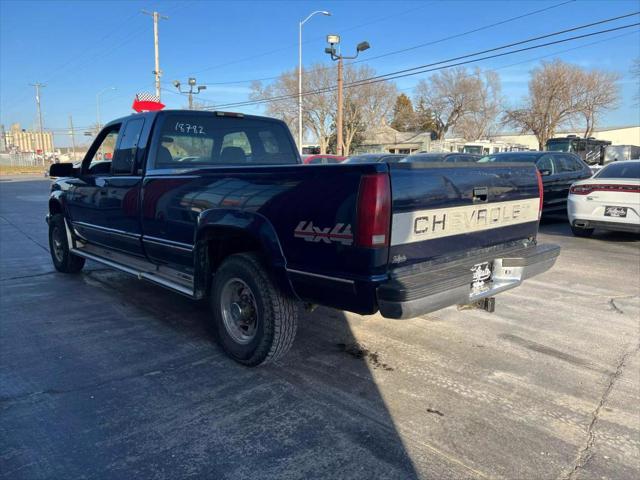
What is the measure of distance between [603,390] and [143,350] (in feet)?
11.5

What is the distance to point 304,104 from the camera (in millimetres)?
50531

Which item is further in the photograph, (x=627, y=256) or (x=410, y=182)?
(x=627, y=256)

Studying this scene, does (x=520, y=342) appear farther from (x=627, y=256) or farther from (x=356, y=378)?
(x=627, y=256)

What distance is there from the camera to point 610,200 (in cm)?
811

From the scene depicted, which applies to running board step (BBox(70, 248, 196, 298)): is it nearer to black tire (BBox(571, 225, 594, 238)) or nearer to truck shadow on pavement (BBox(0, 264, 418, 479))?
truck shadow on pavement (BBox(0, 264, 418, 479))

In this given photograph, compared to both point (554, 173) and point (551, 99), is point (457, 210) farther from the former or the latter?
point (551, 99)

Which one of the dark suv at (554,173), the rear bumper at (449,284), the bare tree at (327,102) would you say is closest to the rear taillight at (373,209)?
the rear bumper at (449,284)

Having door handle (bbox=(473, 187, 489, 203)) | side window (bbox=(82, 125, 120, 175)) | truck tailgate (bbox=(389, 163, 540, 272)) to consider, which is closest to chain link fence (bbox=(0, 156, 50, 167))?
side window (bbox=(82, 125, 120, 175))

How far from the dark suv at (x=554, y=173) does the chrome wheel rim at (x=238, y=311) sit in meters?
8.18

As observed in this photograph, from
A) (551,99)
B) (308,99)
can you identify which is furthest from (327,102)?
(551,99)

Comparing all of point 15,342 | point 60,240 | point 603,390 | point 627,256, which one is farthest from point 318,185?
point 627,256

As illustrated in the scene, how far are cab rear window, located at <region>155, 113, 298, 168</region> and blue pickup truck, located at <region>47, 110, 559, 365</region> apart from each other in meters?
0.01

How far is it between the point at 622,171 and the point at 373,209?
305 inches

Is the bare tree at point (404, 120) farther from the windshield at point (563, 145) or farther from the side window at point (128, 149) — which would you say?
the side window at point (128, 149)
